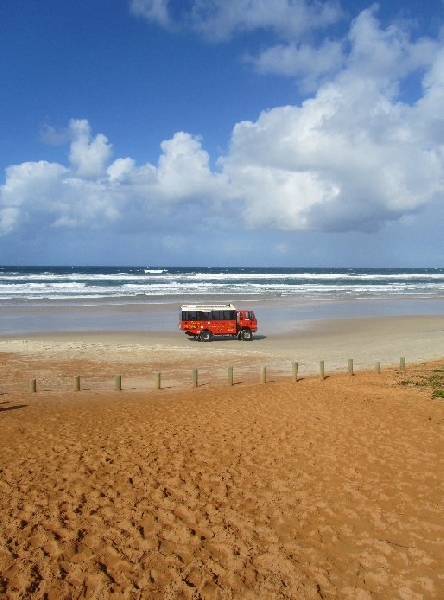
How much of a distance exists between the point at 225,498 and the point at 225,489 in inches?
→ 13.9

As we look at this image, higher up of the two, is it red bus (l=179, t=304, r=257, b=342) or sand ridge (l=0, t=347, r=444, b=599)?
red bus (l=179, t=304, r=257, b=342)

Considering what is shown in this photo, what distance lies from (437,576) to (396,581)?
2.02 feet

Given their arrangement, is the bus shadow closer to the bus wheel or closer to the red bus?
the red bus

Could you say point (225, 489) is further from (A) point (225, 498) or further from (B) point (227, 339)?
(B) point (227, 339)

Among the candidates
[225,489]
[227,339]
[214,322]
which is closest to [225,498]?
[225,489]

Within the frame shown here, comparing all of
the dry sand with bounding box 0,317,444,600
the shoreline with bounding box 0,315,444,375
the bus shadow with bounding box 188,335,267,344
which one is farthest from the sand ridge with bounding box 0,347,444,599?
the bus shadow with bounding box 188,335,267,344

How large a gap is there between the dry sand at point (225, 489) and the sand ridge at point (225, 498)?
31 millimetres

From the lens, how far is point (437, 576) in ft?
21.9

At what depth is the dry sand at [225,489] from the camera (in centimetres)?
668

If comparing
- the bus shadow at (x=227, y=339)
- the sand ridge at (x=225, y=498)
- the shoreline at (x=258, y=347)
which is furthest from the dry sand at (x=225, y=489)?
the bus shadow at (x=227, y=339)

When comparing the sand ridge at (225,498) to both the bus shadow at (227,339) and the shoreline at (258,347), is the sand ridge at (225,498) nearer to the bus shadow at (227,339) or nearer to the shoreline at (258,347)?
the shoreline at (258,347)

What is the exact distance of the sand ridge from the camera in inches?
261

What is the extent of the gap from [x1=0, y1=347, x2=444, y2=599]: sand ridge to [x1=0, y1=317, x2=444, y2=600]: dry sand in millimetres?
31

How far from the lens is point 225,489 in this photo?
9211mm
